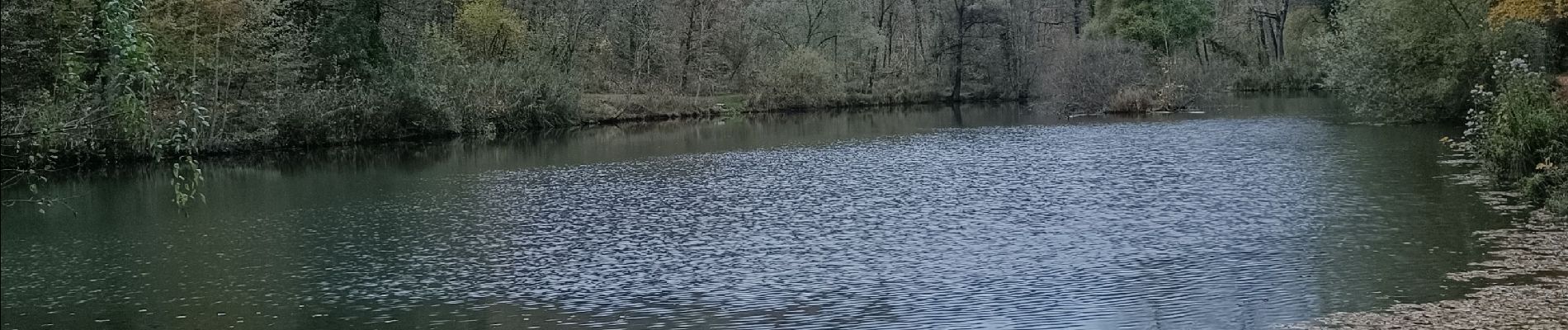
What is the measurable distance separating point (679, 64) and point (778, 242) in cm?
4162

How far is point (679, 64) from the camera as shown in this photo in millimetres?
57344

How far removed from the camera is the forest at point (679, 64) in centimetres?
1653

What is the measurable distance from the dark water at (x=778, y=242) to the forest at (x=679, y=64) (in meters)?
1.67

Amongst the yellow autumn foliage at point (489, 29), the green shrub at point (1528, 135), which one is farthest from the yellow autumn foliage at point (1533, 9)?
the yellow autumn foliage at point (489, 29)

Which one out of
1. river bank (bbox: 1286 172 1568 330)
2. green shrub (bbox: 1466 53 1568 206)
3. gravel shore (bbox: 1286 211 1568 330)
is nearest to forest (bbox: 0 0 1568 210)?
green shrub (bbox: 1466 53 1568 206)

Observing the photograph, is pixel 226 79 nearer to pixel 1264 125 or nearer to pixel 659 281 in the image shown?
pixel 659 281

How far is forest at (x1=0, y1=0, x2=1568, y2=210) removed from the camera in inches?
651

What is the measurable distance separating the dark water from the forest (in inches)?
65.9

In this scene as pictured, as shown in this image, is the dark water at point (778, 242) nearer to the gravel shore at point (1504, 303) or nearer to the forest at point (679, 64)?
the gravel shore at point (1504, 303)

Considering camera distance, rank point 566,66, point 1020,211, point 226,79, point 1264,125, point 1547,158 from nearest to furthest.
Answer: point 1547,158 < point 1020,211 < point 226,79 < point 1264,125 < point 566,66

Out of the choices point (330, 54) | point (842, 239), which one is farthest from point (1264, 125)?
point (330, 54)

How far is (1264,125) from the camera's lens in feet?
120

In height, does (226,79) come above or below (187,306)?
above

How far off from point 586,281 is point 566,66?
37951 millimetres
